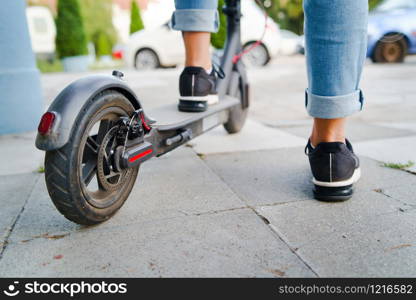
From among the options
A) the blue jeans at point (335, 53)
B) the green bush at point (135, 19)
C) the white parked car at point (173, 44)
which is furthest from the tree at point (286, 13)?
the blue jeans at point (335, 53)

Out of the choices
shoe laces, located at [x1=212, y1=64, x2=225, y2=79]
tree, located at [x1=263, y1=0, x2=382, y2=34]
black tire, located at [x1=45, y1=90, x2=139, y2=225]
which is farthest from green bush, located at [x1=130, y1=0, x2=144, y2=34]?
black tire, located at [x1=45, y1=90, x2=139, y2=225]

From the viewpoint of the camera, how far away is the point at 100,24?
25172mm

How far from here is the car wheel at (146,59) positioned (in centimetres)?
887

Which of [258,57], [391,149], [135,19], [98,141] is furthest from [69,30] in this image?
[98,141]

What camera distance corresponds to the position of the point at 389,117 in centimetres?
305

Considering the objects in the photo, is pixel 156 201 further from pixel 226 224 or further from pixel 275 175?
pixel 275 175

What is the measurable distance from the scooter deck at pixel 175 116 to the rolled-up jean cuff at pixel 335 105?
50 cm

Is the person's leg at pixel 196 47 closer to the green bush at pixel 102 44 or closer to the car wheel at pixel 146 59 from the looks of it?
the car wheel at pixel 146 59

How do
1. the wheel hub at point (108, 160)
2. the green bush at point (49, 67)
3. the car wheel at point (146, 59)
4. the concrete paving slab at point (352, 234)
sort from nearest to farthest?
the concrete paving slab at point (352, 234) → the wheel hub at point (108, 160) → the car wheel at point (146, 59) → the green bush at point (49, 67)

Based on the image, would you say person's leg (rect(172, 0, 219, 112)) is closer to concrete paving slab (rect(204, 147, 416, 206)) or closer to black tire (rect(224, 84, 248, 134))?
concrete paving slab (rect(204, 147, 416, 206))

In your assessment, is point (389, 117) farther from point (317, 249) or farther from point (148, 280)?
point (148, 280)

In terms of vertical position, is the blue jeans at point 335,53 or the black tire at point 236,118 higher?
the blue jeans at point 335,53

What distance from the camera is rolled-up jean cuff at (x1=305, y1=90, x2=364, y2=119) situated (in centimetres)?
128

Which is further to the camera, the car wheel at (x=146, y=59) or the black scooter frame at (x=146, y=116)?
the car wheel at (x=146, y=59)
